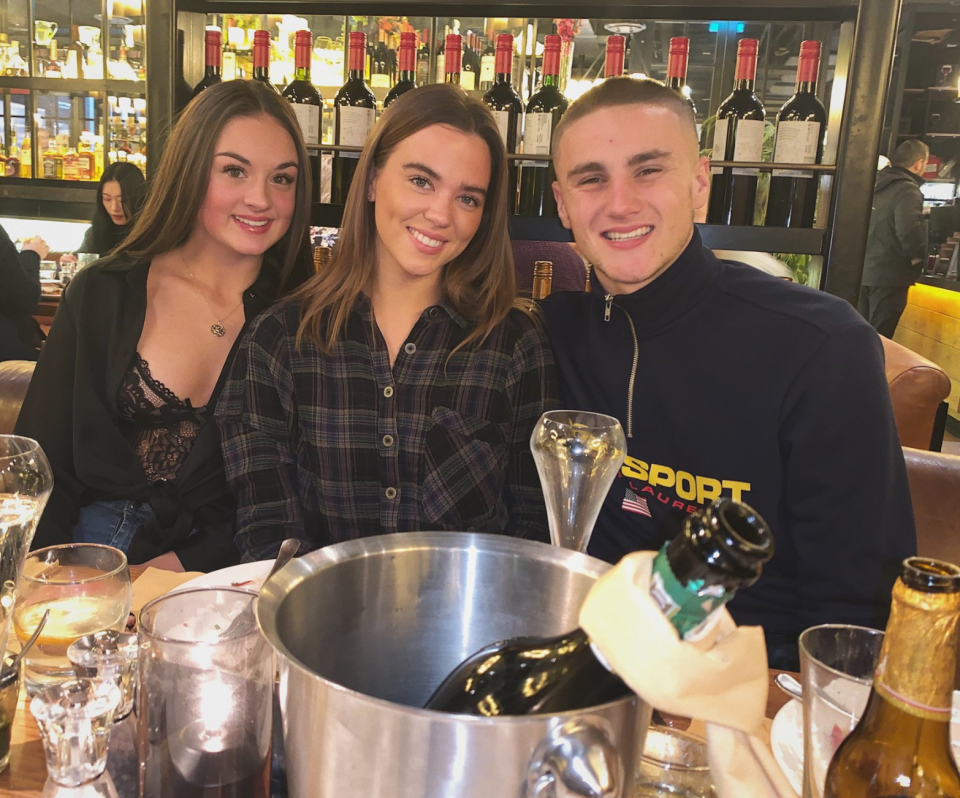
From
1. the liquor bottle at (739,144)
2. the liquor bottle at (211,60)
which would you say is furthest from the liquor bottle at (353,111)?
the liquor bottle at (739,144)

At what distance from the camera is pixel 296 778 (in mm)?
463

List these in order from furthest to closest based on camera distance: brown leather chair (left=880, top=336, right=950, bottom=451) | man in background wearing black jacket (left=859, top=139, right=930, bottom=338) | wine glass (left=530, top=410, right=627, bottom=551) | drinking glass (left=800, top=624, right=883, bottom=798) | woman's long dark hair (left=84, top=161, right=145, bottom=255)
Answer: man in background wearing black jacket (left=859, top=139, right=930, bottom=338)
woman's long dark hair (left=84, top=161, right=145, bottom=255)
brown leather chair (left=880, top=336, right=950, bottom=451)
wine glass (left=530, top=410, right=627, bottom=551)
drinking glass (left=800, top=624, right=883, bottom=798)

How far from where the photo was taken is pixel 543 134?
1.92 metres

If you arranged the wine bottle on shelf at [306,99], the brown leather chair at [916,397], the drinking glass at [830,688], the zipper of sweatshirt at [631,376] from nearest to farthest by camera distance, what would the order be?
the drinking glass at [830,688], the zipper of sweatshirt at [631,376], the brown leather chair at [916,397], the wine bottle on shelf at [306,99]

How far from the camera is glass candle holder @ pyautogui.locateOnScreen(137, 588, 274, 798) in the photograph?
547 mm

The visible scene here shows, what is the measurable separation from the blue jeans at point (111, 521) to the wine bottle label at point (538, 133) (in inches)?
45.9

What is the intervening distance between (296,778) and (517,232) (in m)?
1.63

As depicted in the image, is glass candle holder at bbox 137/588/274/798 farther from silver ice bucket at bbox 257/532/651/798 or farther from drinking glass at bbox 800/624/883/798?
drinking glass at bbox 800/624/883/798

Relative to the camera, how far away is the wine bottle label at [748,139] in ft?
5.98

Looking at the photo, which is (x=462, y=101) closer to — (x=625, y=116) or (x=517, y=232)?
(x=625, y=116)

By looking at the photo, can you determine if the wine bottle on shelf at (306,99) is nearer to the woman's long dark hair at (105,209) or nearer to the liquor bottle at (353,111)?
the liquor bottle at (353,111)

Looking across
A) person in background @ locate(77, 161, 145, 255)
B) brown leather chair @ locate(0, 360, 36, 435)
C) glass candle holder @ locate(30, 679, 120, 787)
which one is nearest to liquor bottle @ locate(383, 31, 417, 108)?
brown leather chair @ locate(0, 360, 36, 435)

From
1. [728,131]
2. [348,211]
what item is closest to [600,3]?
[728,131]

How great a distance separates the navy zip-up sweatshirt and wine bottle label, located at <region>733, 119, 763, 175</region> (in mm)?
578
